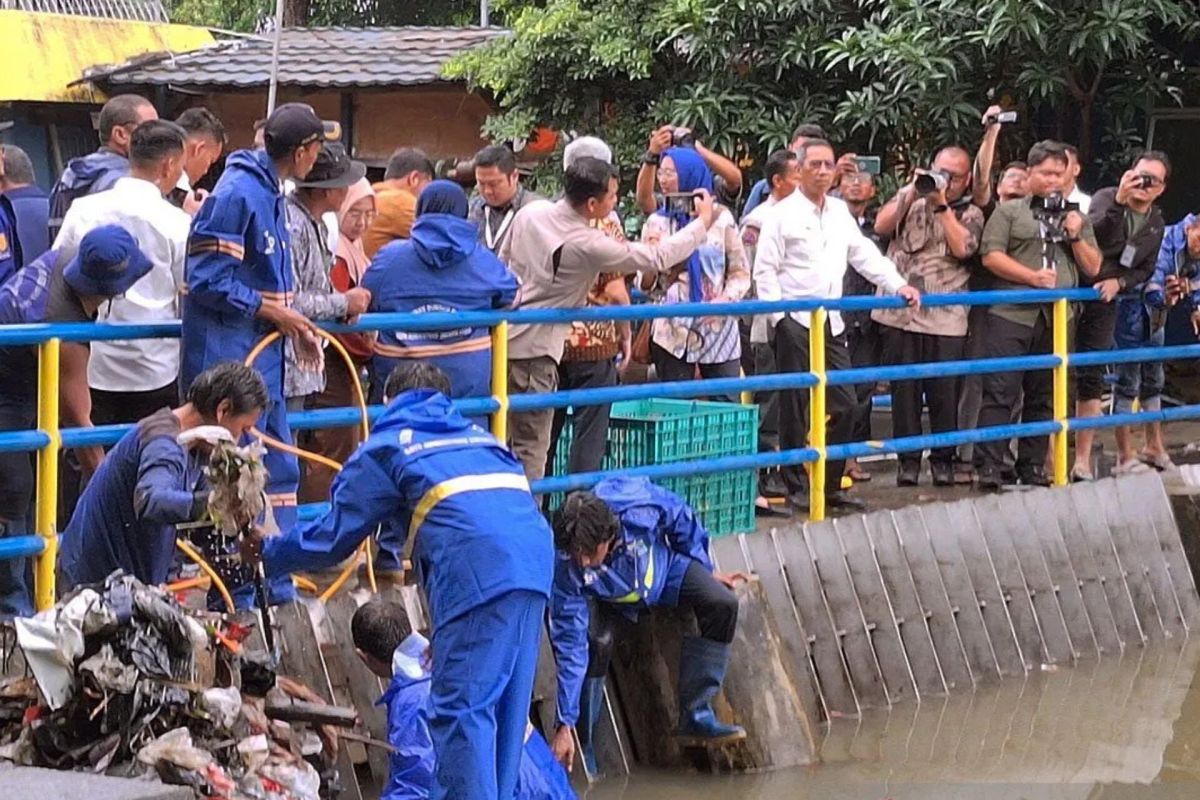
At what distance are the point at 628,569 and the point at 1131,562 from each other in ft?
12.1

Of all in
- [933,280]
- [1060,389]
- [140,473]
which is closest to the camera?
[140,473]

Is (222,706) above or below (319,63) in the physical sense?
below

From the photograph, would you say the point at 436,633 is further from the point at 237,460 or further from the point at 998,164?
the point at 998,164

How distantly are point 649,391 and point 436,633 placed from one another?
7.07ft

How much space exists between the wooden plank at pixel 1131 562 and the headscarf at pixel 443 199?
12.8 feet

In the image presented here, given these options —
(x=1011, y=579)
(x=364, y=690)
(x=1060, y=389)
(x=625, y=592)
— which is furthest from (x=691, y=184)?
(x=364, y=690)

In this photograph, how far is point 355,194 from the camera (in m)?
7.48

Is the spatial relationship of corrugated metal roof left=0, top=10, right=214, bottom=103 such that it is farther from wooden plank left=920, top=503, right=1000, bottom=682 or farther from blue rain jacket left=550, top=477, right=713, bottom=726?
blue rain jacket left=550, top=477, right=713, bottom=726

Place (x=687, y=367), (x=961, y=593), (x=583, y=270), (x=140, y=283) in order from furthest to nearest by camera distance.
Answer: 1. (x=687, y=367)
2. (x=961, y=593)
3. (x=583, y=270)
4. (x=140, y=283)

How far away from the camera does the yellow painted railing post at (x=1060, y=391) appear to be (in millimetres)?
8953

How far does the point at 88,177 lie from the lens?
673 cm

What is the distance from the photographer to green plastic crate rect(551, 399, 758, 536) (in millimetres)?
7641

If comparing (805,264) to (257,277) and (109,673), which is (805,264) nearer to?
(257,277)

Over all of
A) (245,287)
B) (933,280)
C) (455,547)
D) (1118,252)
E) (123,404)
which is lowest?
(455,547)
